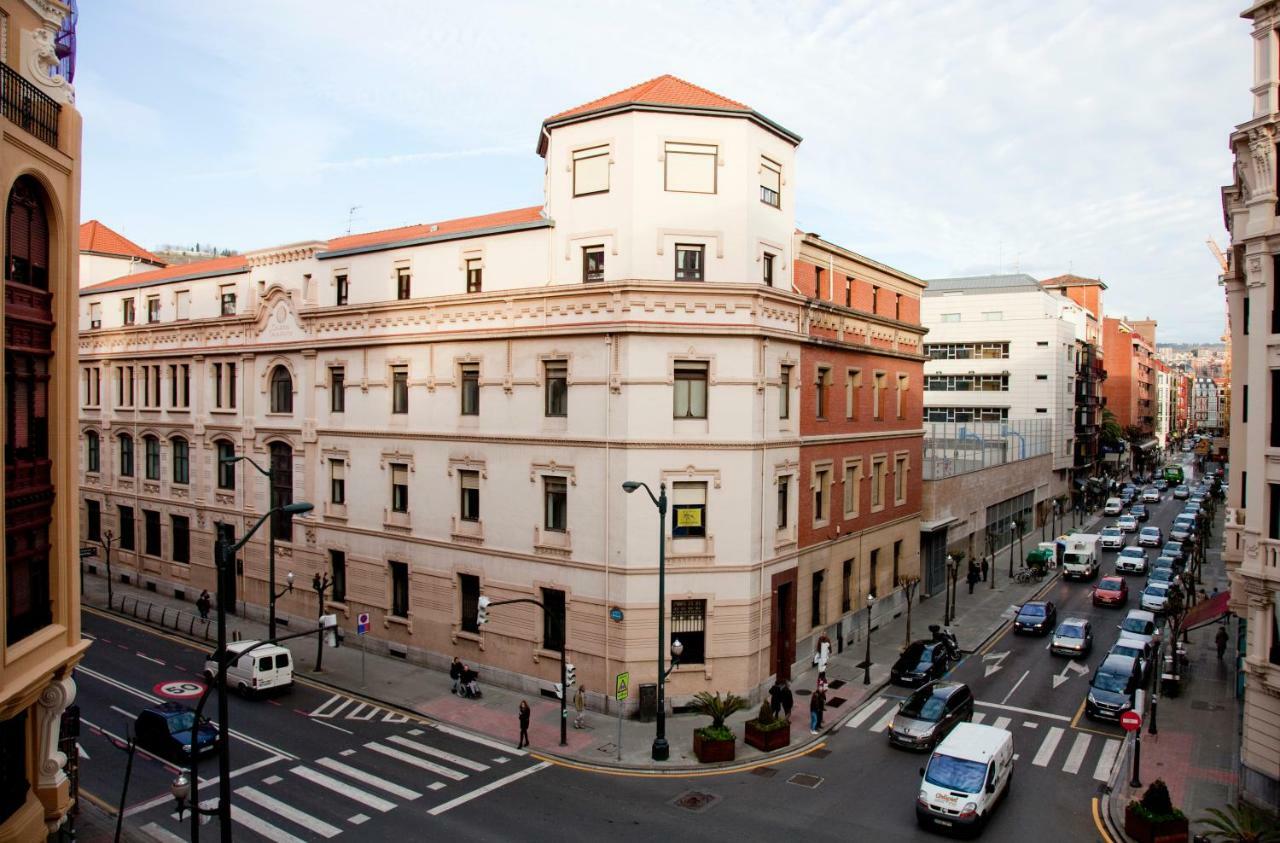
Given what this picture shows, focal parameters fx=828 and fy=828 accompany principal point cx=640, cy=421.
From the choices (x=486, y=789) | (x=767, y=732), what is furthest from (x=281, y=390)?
(x=767, y=732)

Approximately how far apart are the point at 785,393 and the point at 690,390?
185 inches

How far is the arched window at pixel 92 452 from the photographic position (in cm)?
5200

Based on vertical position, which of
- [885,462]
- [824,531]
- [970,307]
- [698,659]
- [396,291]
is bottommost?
[698,659]

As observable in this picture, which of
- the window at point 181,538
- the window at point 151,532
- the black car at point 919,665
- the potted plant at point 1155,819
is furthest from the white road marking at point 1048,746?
the window at point 151,532

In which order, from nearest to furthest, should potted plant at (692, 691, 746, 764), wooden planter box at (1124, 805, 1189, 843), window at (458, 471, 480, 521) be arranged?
1. wooden planter box at (1124, 805, 1189, 843)
2. potted plant at (692, 691, 746, 764)
3. window at (458, 471, 480, 521)

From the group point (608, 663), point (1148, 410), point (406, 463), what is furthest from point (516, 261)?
point (1148, 410)

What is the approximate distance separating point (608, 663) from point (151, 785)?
1411 cm

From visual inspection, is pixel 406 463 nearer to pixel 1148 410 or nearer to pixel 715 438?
pixel 715 438

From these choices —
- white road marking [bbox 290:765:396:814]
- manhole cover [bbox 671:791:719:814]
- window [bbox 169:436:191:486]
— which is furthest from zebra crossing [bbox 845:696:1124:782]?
window [bbox 169:436:191:486]

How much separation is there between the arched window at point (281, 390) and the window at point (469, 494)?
39.9 feet

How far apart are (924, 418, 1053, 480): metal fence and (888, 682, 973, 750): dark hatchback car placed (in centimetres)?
2078

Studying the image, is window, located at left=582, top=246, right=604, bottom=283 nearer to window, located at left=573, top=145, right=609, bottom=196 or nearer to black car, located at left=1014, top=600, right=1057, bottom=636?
window, located at left=573, top=145, right=609, bottom=196

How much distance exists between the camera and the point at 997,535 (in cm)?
6116

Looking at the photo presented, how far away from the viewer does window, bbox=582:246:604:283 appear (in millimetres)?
30047
